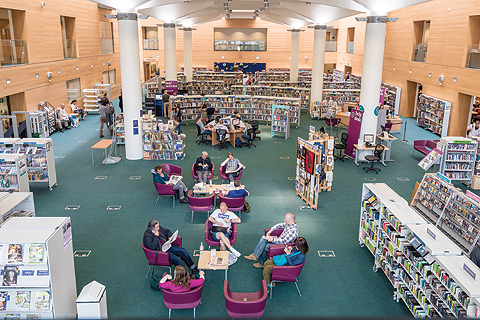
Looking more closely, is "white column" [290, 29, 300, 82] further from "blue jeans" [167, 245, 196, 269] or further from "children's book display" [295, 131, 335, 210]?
"blue jeans" [167, 245, 196, 269]

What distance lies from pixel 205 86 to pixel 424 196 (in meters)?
22.1

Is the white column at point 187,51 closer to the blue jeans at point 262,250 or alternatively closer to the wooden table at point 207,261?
the blue jeans at point 262,250

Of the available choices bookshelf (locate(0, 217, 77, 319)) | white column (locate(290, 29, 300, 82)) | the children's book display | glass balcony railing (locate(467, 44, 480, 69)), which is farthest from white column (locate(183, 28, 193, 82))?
bookshelf (locate(0, 217, 77, 319))

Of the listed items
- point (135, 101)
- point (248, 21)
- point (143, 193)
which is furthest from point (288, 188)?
point (248, 21)

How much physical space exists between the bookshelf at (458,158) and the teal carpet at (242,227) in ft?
3.72

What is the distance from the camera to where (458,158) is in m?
12.6

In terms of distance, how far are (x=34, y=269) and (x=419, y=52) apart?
22.3 metres

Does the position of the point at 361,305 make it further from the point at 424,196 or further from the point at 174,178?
the point at 174,178

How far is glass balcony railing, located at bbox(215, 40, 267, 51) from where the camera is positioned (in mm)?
39406

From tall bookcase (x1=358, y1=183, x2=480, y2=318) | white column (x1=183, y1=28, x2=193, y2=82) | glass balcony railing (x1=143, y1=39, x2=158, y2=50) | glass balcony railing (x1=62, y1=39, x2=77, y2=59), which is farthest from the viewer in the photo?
glass balcony railing (x1=143, y1=39, x2=158, y2=50)

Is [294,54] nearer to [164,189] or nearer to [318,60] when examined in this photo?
[318,60]

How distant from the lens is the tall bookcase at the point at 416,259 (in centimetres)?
548

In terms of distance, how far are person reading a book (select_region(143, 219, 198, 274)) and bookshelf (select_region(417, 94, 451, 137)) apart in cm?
1574

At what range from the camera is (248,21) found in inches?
1521
